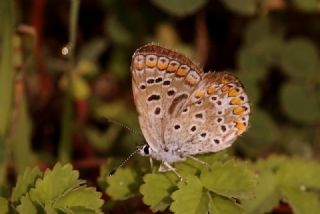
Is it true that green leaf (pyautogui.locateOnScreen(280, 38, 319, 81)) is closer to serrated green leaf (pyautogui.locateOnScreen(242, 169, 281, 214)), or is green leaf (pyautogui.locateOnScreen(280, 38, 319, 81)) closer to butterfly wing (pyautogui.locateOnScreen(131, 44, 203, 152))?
serrated green leaf (pyautogui.locateOnScreen(242, 169, 281, 214))

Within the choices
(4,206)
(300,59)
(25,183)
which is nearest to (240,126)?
(25,183)

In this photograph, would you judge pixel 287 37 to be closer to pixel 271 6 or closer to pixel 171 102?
pixel 271 6

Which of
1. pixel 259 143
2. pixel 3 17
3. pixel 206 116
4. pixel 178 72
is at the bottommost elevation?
pixel 259 143

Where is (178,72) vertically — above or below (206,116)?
above

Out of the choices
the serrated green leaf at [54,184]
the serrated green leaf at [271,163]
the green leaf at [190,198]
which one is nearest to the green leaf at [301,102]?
the serrated green leaf at [271,163]

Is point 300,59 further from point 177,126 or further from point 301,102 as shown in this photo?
point 177,126

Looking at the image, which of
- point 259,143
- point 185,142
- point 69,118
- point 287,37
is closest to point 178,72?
point 185,142

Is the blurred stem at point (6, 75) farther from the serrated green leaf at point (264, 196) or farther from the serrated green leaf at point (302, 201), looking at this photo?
the serrated green leaf at point (302, 201)
